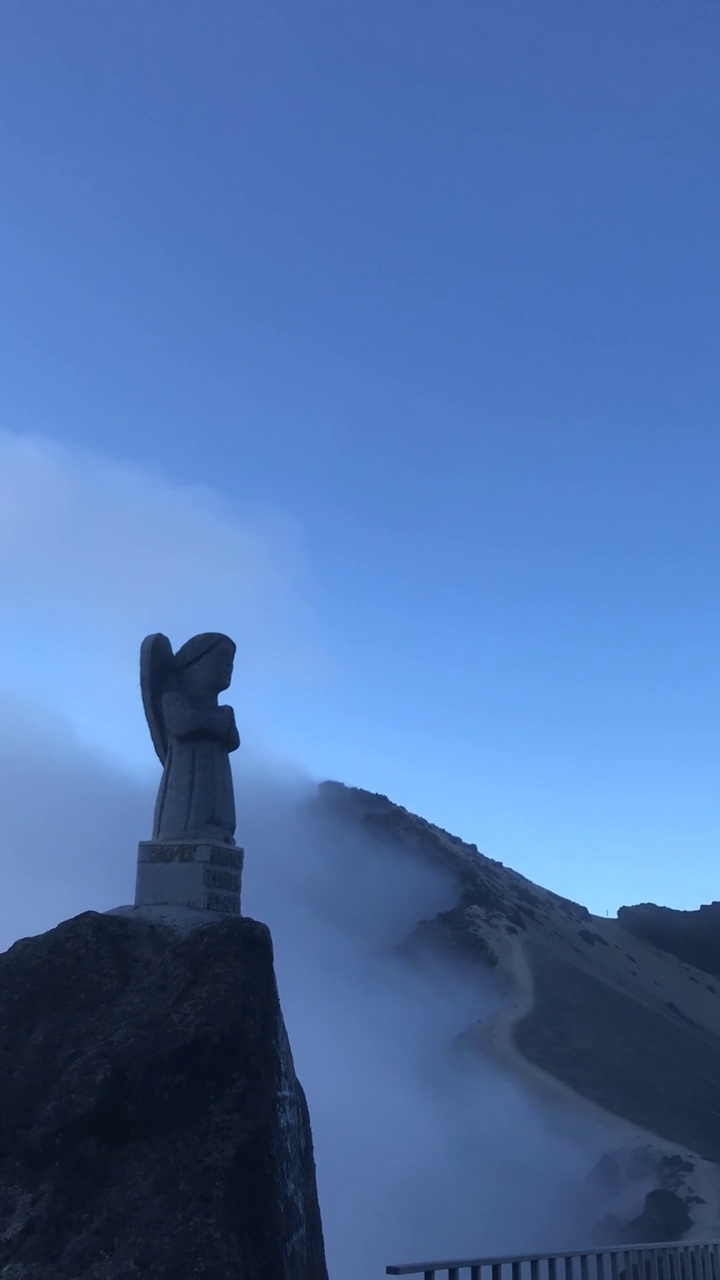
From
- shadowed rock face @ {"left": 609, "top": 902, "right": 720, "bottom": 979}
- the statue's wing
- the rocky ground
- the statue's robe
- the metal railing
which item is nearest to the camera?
the metal railing

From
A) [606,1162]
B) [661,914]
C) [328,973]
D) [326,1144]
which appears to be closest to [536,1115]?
[606,1162]

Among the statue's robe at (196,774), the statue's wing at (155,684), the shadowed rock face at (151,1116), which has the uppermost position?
→ the statue's wing at (155,684)

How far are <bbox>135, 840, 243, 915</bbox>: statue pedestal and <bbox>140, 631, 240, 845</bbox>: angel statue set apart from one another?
0.50 ft

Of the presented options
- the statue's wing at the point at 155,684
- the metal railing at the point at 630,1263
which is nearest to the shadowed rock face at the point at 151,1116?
the metal railing at the point at 630,1263

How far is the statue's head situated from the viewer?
10742 millimetres

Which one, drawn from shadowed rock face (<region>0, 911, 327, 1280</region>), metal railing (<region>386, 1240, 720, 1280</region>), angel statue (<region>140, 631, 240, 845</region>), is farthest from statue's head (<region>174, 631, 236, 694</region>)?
metal railing (<region>386, 1240, 720, 1280</region>)

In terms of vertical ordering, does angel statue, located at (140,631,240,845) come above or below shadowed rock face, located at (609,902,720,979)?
below

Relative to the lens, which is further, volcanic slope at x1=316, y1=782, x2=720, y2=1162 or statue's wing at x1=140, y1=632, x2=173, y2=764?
volcanic slope at x1=316, y1=782, x2=720, y2=1162

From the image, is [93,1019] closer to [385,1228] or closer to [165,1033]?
[165,1033]

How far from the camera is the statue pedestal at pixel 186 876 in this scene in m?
9.64

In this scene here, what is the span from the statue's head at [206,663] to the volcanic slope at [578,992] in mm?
33834

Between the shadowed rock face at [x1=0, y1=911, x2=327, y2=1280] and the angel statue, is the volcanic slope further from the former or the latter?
the shadowed rock face at [x1=0, y1=911, x2=327, y2=1280]

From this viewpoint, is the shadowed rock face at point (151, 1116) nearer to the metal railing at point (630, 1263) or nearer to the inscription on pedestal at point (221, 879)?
the metal railing at point (630, 1263)

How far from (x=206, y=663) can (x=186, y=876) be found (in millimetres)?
2088
